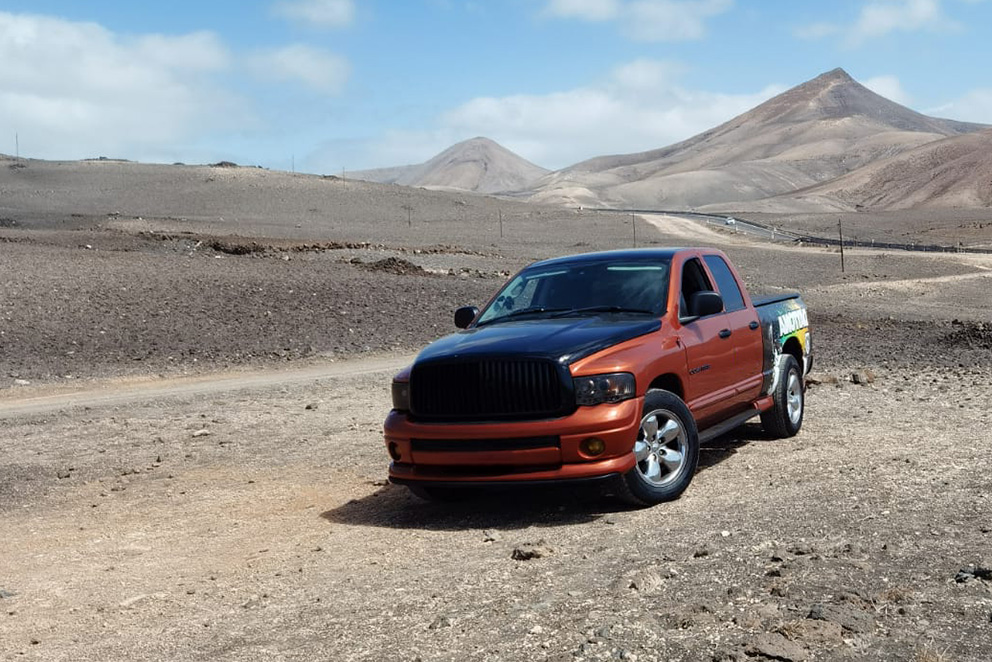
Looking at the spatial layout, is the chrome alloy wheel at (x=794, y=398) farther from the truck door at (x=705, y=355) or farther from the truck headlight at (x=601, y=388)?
the truck headlight at (x=601, y=388)

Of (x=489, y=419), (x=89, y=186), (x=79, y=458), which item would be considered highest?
(x=89, y=186)

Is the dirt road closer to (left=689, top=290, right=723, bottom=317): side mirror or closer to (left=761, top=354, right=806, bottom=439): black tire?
(left=761, top=354, right=806, bottom=439): black tire

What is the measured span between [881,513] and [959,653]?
7.83 ft

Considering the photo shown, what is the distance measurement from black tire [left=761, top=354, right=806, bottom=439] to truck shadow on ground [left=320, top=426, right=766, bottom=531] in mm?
2508

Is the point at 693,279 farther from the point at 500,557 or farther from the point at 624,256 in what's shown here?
the point at 500,557

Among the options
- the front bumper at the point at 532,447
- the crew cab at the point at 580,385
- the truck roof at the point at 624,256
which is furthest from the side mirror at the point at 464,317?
the front bumper at the point at 532,447

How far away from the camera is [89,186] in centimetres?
8125

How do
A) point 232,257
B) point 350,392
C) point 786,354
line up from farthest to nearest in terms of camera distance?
point 232,257 < point 350,392 < point 786,354

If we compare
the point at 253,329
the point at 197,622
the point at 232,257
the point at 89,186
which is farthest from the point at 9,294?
the point at 89,186

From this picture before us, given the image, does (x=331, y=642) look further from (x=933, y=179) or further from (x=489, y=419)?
(x=933, y=179)

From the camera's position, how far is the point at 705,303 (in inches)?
334

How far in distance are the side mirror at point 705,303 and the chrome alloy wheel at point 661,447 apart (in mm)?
1071

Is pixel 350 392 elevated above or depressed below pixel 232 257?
below

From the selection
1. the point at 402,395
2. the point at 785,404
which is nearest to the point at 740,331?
the point at 785,404
